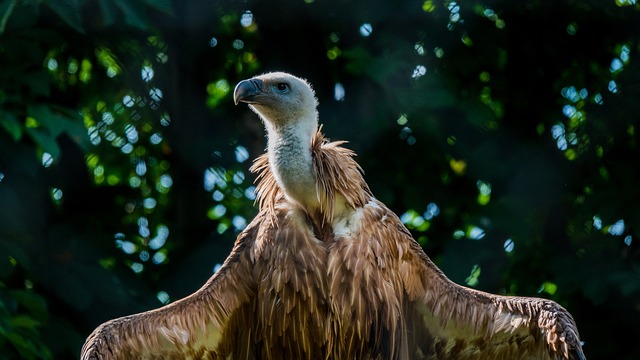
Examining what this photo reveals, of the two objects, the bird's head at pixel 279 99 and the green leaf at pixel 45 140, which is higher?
the bird's head at pixel 279 99

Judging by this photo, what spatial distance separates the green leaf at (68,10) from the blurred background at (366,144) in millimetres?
443

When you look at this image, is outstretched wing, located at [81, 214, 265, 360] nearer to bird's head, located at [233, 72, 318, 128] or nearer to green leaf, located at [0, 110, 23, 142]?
bird's head, located at [233, 72, 318, 128]

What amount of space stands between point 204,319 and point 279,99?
2.55 ft

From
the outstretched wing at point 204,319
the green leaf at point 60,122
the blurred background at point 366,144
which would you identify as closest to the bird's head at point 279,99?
the outstretched wing at point 204,319

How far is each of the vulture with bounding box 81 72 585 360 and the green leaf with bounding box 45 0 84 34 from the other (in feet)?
3.25

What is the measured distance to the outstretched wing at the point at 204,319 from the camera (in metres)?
4.60

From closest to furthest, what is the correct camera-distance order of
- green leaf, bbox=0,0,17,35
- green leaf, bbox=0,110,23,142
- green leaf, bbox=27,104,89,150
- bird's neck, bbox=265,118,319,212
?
1. bird's neck, bbox=265,118,319,212
2. green leaf, bbox=0,0,17,35
3. green leaf, bbox=0,110,23,142
4. green leaf, bbox=27,104,89,150

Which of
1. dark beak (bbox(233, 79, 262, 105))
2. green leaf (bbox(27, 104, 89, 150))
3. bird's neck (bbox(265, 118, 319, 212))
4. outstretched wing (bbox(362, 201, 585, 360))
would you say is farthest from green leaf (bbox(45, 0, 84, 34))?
outstretched wing (bbox(362, 201, 585, 360))

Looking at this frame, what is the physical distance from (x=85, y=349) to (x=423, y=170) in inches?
96.8

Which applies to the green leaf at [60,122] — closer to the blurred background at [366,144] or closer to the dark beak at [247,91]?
the blurred background at [366,144]

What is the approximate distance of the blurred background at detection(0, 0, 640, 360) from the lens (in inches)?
239

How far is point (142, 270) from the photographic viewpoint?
648 cm

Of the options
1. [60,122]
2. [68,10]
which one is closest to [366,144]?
[60,122]

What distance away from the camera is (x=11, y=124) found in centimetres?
541
